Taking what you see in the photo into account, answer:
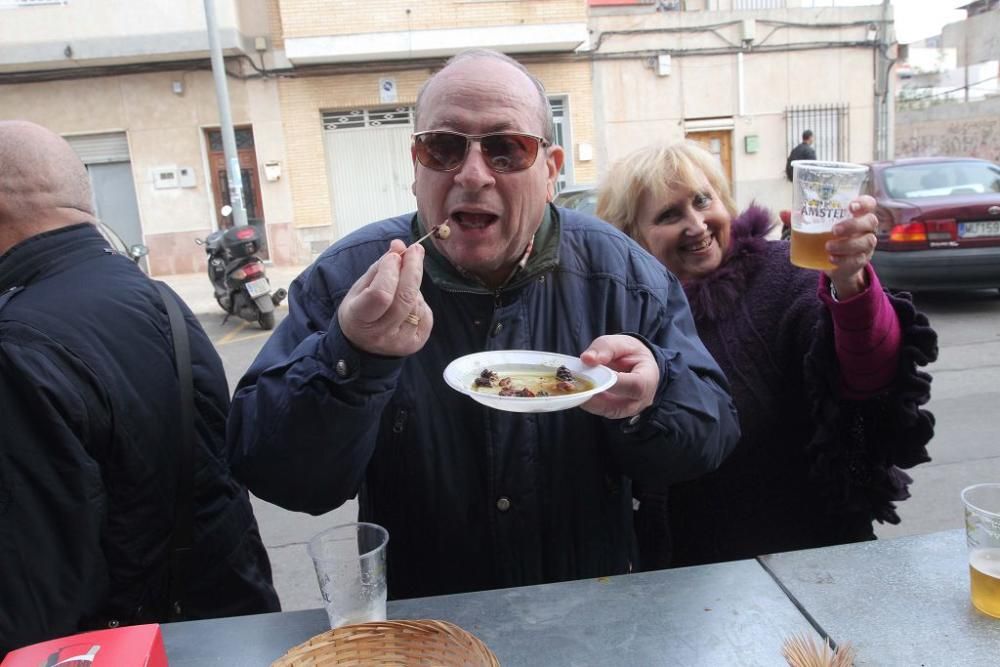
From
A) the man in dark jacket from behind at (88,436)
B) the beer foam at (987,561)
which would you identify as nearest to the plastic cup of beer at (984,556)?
the beer foam at (987,561)

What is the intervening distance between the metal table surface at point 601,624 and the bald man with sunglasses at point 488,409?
8.8 inches

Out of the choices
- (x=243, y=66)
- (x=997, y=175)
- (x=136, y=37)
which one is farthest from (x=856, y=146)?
(x=136, y=37)

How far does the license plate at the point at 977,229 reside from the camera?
7684 mm

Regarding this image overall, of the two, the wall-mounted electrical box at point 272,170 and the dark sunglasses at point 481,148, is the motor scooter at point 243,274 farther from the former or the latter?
the dark sunglasses at point 481,148

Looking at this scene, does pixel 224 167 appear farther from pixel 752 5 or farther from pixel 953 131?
pixel 953 131

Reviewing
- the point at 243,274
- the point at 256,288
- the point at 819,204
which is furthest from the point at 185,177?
the point at 819,204

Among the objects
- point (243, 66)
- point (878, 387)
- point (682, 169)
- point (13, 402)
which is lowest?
point (878, 387)

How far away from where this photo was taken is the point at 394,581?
77.0 inches

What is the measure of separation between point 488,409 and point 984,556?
1.08m

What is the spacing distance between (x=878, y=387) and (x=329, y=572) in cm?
157

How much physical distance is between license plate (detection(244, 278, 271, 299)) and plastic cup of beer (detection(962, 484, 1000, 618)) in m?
A: 9.21

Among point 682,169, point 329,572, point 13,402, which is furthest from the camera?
point 682,169

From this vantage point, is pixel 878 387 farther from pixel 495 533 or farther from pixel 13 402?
pixel 13 402

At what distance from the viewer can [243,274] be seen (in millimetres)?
9758
